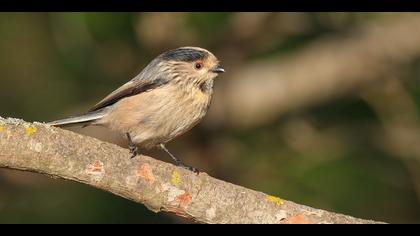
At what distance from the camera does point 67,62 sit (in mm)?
8102

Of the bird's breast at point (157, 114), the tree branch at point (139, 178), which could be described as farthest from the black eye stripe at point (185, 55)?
the tree branch at point (139, 178)

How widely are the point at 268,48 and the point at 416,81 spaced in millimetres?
1777

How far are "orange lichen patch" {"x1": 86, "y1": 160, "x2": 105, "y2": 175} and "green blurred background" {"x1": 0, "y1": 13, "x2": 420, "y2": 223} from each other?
3467 millimetres

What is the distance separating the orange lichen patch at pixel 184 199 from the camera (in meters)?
4.17

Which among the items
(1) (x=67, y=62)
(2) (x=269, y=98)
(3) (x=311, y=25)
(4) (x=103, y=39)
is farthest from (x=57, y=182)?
(3) (x=311, y=25)

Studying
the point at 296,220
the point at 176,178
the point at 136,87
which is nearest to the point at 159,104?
the point at 136,87

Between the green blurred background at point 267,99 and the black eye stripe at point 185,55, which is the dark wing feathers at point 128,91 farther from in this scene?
the green blurred background at point 267,99

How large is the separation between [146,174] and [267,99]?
4.51 metres

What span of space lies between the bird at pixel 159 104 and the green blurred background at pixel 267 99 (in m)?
1.65

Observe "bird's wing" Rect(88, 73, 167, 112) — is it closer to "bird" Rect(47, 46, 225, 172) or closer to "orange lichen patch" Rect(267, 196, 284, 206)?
"bird" Rect(47, 46, 225, 172)

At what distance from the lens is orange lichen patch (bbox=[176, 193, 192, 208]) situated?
4172mm

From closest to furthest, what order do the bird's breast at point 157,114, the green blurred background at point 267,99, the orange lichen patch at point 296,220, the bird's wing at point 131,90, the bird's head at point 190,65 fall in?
the orange lichen patch at point 296,220 < the bird's breast at point 157,114 < the bird's wing at point 131,90 < the bird's head at point 190,65 < the green blurred background at point 267,99

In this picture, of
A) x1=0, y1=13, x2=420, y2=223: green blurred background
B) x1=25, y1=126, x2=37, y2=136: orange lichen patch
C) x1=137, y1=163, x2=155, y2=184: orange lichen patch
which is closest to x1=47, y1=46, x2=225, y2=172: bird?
x1=137, y1=163, x2=155, y2=184: orange lichen patch

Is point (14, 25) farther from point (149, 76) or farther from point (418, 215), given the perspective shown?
point (418, 215)
